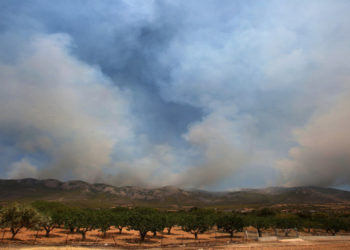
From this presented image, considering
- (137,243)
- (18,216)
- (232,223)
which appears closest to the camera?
(18,216)

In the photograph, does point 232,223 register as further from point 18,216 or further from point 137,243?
point 18,216

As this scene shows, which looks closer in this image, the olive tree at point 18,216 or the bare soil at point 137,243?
the bare soil at point 137,243

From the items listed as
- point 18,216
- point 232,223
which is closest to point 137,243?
point 18,216

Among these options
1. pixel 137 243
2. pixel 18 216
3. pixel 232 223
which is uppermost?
pixel 18 216

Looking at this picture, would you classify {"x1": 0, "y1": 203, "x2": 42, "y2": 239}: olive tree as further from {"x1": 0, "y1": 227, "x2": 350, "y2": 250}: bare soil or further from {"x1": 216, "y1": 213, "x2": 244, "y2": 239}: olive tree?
{"x1": 216, "y1": 213, "x2": 244, "y2": 239}: olive tree

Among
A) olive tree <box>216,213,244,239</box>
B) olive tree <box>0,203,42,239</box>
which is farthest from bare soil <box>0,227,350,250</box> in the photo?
olive tree <box>216,213,244,239</box>

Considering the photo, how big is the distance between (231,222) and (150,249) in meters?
34.4

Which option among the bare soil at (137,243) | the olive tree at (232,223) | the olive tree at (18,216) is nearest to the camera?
the bare soil at (137,243)

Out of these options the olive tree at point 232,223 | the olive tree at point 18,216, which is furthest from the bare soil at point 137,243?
the olive tree at point 232,223

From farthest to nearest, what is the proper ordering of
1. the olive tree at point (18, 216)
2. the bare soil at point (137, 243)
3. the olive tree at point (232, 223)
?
the olive tree at point (232, 223) → the olive tree at point (18, 216) → the bare soil at point (137, 243)

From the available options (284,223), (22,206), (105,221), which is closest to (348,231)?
(284,223)

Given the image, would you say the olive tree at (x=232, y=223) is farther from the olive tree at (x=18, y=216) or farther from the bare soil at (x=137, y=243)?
the olive tree at (x=18, y=216)

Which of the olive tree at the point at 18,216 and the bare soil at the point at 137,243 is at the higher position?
the olive tree at the point at 18,216

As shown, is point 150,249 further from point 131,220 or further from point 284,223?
point 284,223
